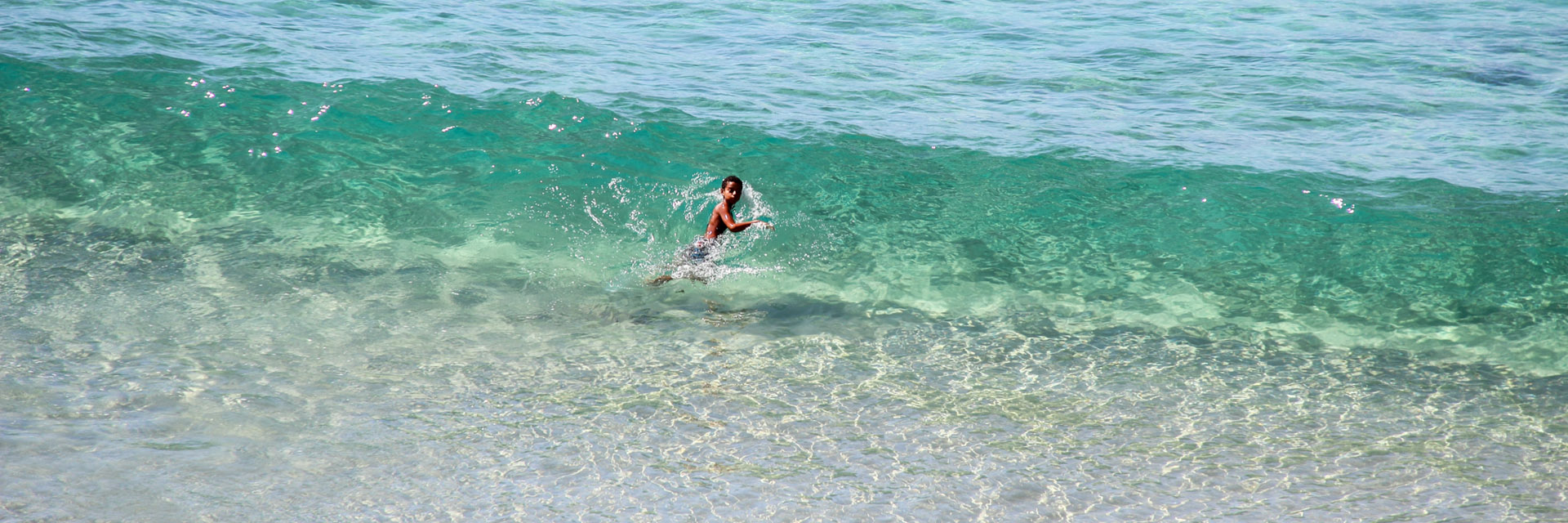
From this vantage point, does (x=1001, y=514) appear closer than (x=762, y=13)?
Yes

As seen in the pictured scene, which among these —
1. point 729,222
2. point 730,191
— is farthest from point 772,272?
point 730,191

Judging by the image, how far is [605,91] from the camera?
12.8 meters

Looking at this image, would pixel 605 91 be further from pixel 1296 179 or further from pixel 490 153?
pixel 1296 179

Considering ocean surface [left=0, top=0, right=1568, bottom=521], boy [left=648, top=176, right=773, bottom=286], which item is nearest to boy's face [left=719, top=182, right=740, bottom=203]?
boy [left=648, top=176, right=773, bottom=286]

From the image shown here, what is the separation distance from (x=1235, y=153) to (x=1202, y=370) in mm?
5252

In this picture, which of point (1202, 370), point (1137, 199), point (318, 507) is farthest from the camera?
point (1137, 199)

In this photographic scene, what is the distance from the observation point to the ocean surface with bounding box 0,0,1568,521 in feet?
17.4

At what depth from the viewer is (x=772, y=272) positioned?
872cm

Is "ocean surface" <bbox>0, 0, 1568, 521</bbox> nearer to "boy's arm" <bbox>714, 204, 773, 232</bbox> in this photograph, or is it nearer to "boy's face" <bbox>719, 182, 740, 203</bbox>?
"boy's arm" <bbox>714, 204, 773, 232</bbox>

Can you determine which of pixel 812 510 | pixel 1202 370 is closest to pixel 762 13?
pixel 1202 370

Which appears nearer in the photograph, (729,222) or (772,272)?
(729,222)

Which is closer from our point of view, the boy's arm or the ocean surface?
the ocean surface

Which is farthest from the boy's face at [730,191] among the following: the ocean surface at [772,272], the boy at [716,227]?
the ocean surface at [772,272]

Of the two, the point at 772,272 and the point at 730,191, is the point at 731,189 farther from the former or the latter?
the point at 772,272
